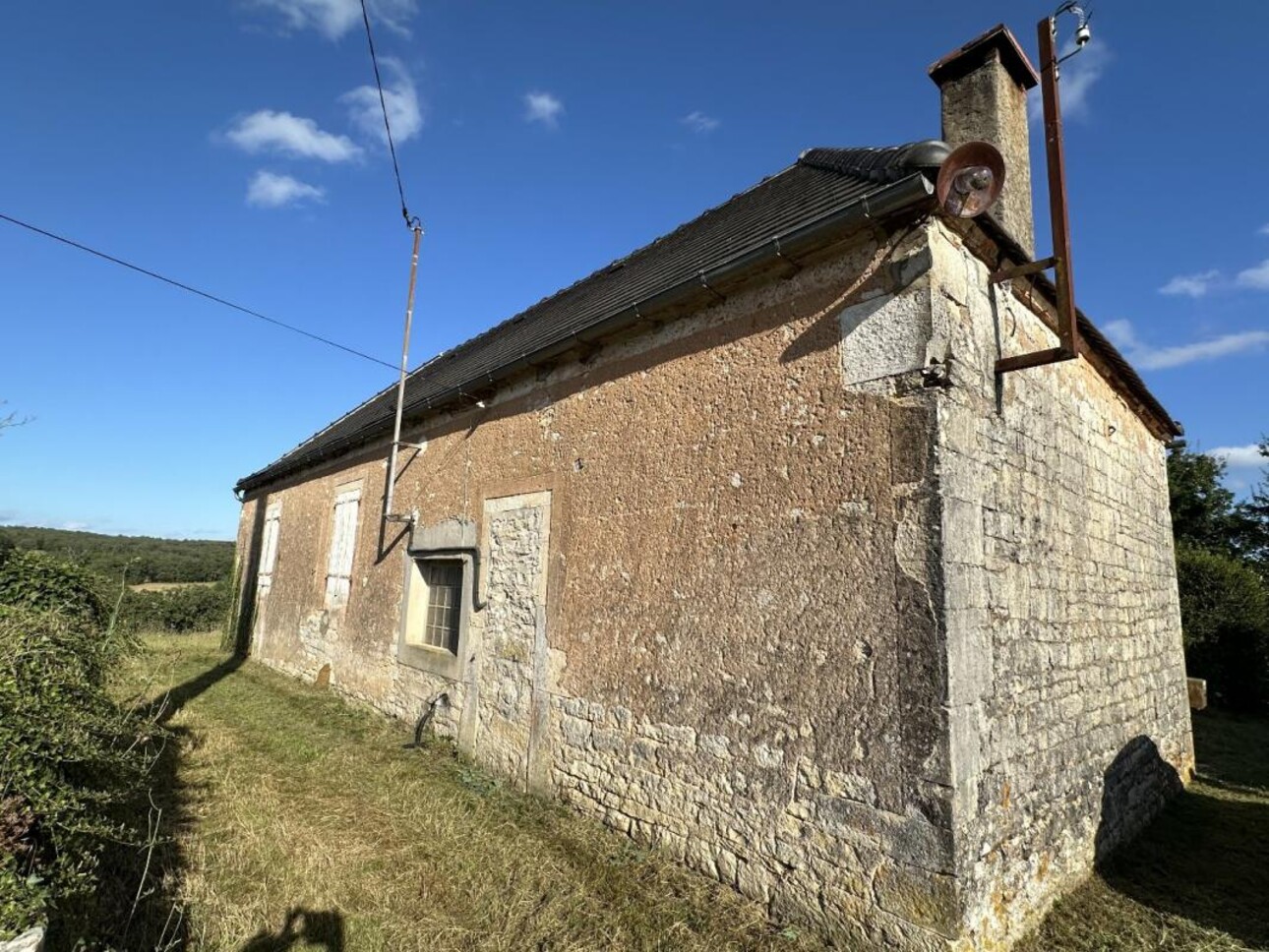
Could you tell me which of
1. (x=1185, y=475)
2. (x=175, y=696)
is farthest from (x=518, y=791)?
(x=1185, y=475)

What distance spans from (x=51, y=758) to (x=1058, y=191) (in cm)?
592

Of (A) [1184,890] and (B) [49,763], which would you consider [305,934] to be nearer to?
→ (B) [49,763]

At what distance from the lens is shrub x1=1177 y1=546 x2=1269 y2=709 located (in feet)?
37.0

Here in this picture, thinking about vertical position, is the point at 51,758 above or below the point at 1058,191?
below

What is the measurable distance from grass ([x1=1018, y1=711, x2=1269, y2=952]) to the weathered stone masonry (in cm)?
19

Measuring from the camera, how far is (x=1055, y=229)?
12.9 ft

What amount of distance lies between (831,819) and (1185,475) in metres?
18.6

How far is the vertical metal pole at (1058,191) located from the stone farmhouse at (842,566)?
0.31 meters

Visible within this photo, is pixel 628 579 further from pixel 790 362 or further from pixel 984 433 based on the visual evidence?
pixel 984 433

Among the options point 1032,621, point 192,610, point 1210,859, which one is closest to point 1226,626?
point 1210,859

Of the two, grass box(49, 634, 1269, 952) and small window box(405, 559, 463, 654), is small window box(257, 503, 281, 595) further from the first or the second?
grass box(49, 634, 1269, 952)

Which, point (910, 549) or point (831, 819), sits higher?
point (910, 549)

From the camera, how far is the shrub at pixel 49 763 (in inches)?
102

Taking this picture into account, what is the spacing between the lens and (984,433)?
12.4 feet
